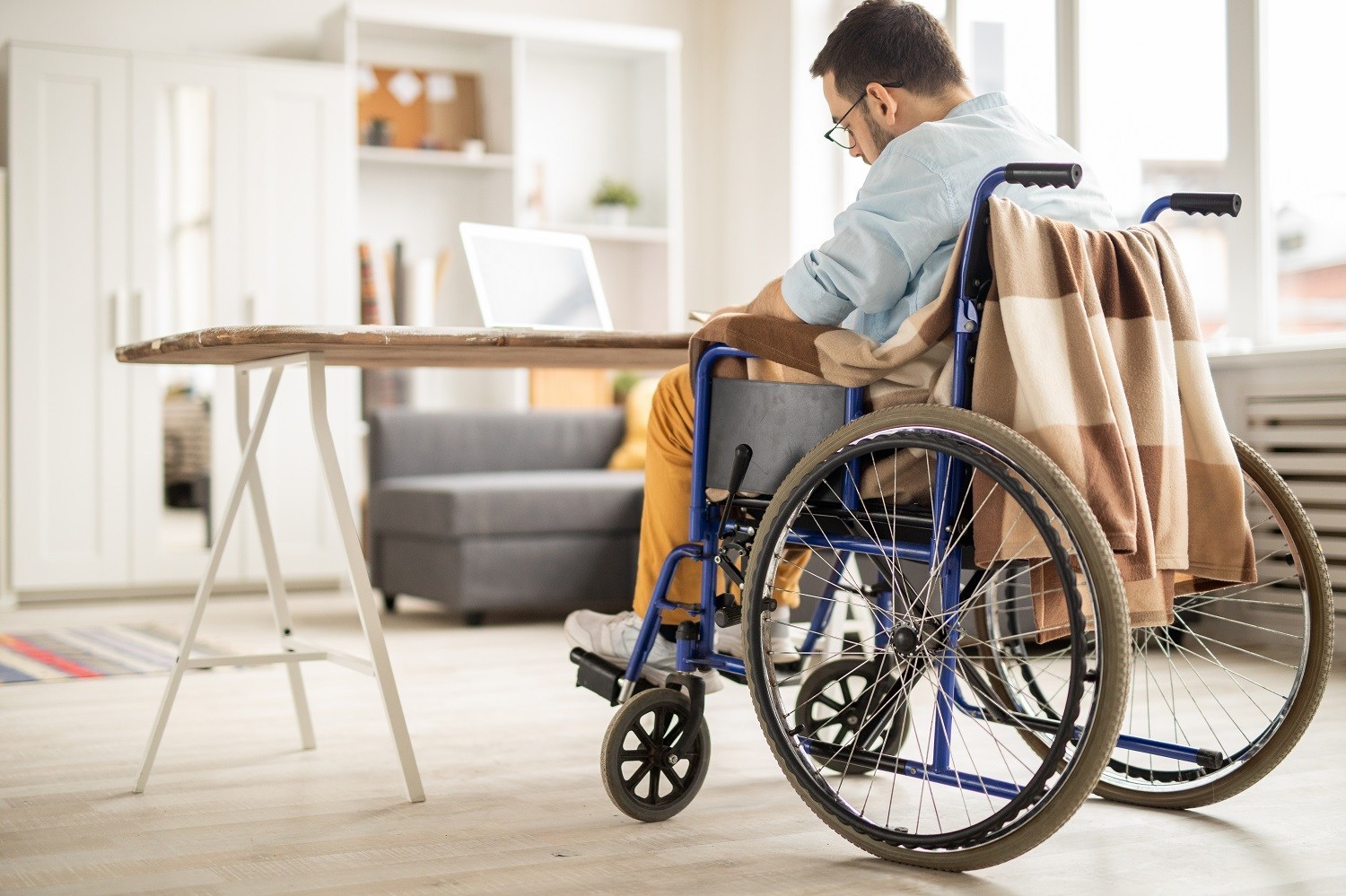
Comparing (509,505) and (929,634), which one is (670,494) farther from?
(509,505)

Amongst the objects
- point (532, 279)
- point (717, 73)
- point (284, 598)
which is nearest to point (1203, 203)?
point (532, 279)

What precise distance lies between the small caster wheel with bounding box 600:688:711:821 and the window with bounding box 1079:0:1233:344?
2.49m

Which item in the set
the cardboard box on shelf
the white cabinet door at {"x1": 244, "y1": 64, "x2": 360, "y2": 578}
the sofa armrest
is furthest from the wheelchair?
the cardboard box on shelf

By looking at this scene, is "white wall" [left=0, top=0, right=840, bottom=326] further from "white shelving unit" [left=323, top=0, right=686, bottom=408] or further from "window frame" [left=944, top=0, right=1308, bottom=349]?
"window frame" [left=944, top=0, right=1308, bottom=349]

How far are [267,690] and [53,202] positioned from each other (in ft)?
7.75

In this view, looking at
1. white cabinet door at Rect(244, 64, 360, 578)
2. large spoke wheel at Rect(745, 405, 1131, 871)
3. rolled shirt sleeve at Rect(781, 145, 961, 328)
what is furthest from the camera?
white cabinet door at Rect(244, 64, 360, 578)

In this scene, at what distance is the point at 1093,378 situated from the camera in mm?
1485

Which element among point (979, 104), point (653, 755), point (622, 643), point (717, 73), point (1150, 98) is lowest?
point (653, 755)

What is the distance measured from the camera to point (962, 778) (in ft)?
5.01

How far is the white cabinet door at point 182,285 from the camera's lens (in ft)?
15.1

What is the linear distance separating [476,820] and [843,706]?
1.85 ft

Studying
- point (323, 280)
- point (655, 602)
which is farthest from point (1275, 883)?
point (323, 280)

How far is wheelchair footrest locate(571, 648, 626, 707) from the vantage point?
1848mm

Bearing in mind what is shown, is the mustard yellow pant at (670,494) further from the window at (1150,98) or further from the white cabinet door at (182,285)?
the white cabinet door at (182,285)
